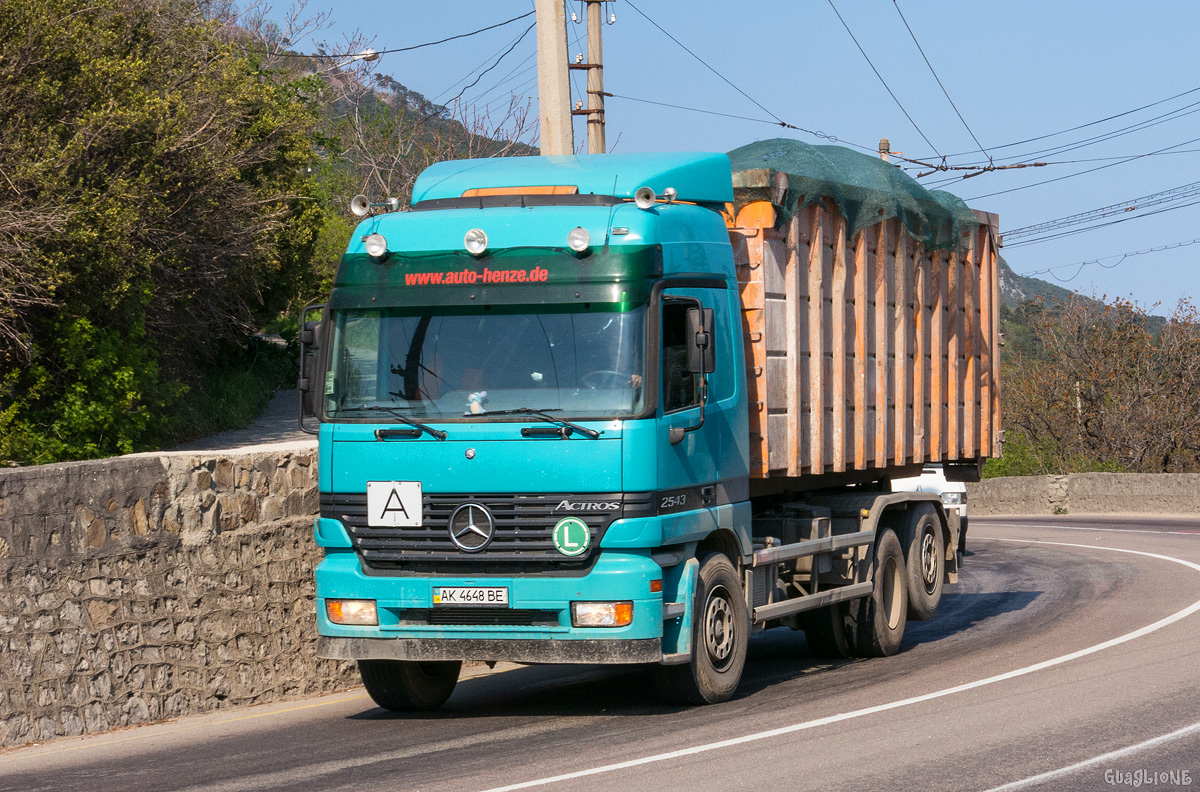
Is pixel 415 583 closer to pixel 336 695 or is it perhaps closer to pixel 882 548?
pixel 336 695

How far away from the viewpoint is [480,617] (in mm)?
8609

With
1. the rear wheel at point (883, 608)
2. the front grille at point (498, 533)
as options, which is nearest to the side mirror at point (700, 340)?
the front grille at point (498, 533)

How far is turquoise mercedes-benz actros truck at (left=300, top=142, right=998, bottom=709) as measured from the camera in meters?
8.40

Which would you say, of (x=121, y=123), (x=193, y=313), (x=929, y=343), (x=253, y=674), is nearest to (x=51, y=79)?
(x=121, y=123)

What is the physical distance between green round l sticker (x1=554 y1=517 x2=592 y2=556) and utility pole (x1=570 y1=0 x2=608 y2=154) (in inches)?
512

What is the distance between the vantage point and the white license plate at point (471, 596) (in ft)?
27.8

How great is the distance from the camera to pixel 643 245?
8.69 metres

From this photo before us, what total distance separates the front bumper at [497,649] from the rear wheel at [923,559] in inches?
205

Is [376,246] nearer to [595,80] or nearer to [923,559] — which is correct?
[923,559]

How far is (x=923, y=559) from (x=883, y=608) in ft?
4.13

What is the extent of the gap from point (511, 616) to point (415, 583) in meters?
0.64

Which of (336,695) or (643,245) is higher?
(643,245)

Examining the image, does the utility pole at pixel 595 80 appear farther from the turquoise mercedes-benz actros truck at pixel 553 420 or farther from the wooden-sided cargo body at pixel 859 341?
the turquoise mercedes-benz actros truck at pixel 553 420

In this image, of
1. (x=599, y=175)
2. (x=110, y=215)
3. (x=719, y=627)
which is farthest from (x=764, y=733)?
(x=110, y=215)
